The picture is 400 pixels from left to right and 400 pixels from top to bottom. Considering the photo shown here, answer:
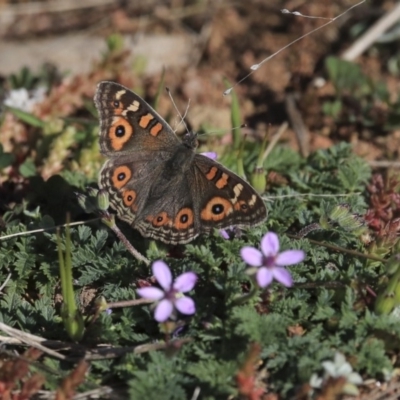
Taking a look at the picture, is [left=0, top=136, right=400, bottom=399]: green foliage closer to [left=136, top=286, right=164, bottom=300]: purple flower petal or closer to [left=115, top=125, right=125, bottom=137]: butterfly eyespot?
[left=136, top=286, right=164, bottom=300]: purple flower petal

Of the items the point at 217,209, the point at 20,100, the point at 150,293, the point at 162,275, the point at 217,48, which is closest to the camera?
the point at 150,293

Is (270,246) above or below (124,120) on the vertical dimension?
below

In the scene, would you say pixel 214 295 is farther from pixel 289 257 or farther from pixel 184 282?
pixel 289 257

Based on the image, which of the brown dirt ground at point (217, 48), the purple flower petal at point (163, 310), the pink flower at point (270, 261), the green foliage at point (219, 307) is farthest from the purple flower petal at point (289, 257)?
the brown dirt ground at point (217, 48)

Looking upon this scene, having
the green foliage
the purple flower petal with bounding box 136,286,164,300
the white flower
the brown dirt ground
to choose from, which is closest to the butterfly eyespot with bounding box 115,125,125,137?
the green foliage

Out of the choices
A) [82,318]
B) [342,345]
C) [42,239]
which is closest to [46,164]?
[42,239]

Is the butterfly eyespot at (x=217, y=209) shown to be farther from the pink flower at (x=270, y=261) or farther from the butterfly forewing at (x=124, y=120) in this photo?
the butterfly forewing at (x=124, y=120)

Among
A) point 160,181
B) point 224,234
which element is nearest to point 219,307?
point 224,234
